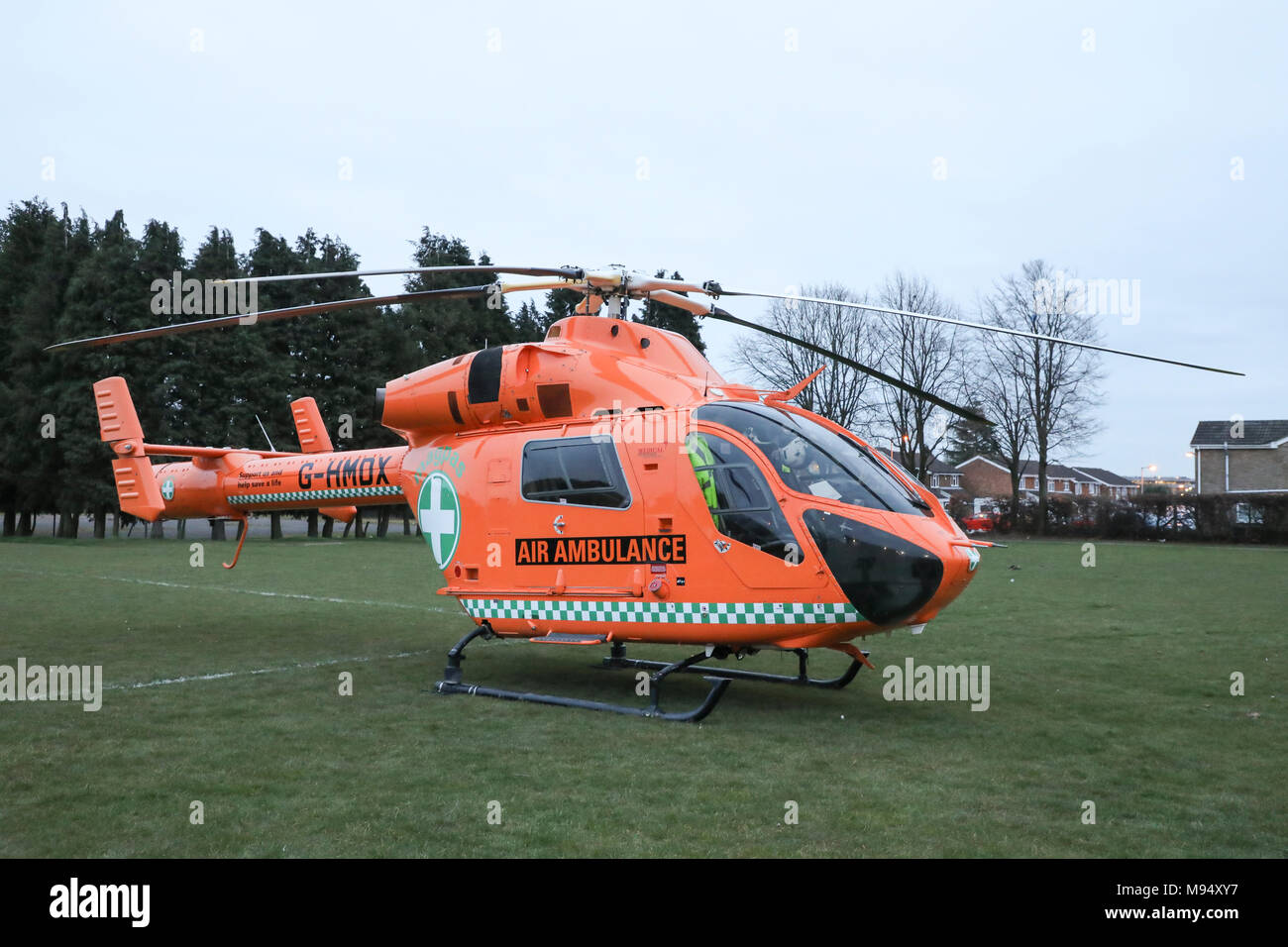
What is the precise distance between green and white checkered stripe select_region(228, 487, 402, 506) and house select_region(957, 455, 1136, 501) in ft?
242

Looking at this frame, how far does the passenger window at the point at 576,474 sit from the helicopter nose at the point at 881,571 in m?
2.25

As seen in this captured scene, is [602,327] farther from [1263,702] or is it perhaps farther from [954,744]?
[1263,702]

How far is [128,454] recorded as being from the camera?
1441cm

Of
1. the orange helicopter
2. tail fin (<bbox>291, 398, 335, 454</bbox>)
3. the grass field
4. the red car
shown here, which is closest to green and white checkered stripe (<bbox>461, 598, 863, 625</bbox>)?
the orange helicopter

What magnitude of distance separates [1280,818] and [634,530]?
5.56m

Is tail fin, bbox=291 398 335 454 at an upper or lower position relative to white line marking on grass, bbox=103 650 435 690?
upper

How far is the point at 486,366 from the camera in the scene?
10680 millimetres

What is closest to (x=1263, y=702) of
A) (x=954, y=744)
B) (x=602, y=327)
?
(x=954, y=744)

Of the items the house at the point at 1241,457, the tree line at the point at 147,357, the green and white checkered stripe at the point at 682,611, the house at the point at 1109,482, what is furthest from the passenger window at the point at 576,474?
the house at the point at 1109,482

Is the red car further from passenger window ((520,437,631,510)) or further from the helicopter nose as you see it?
the helicopter nose

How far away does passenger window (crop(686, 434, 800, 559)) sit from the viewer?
8.48 m

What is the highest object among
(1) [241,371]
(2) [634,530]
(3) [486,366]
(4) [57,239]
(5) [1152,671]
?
(4) [57,239]

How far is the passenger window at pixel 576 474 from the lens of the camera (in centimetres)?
949

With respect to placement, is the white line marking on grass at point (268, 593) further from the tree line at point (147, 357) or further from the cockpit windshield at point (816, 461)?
the tree line at point (147, 357)
